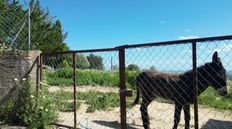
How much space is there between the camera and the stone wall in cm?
702

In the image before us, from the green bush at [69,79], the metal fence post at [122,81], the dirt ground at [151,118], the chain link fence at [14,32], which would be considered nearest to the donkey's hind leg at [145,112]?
the dirt ground at [151,118]

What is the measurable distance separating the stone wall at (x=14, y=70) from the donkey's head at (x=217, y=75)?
132 inches

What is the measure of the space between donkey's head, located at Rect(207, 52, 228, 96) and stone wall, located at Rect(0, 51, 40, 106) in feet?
11.0

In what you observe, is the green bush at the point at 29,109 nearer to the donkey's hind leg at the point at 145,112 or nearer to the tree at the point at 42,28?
the donkey's hind leg at the point at 145,112

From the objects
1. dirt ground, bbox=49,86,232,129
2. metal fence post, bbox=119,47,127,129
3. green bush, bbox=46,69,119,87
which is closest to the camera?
metal fence post, bbox=119,47,127,129

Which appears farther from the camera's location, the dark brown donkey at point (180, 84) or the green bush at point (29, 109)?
the green bush at point (29, 109)

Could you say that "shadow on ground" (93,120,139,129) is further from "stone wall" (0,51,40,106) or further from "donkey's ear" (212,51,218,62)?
"donkey's ear" (212,51,218,62)

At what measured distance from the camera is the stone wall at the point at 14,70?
7.02m

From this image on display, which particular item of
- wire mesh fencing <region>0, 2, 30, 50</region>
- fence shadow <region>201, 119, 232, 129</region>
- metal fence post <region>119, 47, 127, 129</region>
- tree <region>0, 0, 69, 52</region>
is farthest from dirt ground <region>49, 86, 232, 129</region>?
tree <region>0, 0, 69, 52</region>

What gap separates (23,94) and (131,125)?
2.67 m

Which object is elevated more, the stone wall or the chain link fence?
the chain link fence

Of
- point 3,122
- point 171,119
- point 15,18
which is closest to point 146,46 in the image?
point 3,122

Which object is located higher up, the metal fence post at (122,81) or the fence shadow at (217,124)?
the metal fence post at (122,81)

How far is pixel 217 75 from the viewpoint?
18.1 feet
